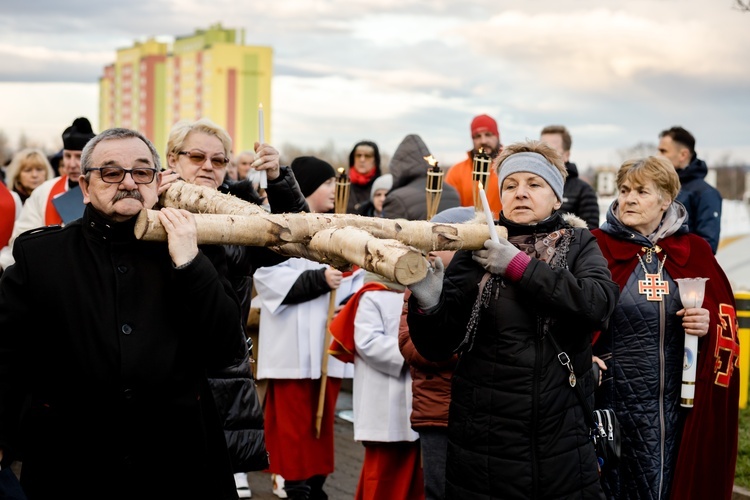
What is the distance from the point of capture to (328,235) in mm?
3439

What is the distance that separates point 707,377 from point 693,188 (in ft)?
12.5

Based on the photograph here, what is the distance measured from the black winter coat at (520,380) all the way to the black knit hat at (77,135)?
4.65 meters

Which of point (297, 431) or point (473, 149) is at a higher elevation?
point (473, 149)

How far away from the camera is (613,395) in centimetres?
539

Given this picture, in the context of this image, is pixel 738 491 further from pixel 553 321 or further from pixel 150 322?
pixel 150 322

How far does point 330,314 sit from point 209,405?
3.46 metres

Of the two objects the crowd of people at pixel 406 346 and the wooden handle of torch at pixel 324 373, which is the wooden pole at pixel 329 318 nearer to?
the wooden handle of torch at pixel 324 373

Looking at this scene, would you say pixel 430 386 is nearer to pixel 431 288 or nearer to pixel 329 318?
pixel 431 288

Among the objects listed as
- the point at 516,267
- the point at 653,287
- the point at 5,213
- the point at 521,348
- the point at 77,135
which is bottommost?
the point at 521,348

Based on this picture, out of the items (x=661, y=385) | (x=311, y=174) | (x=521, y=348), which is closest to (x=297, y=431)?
(x=311, y=174)

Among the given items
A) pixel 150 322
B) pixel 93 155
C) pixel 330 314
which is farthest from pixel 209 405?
pixel 330 314

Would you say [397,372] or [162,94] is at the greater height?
[162,94]

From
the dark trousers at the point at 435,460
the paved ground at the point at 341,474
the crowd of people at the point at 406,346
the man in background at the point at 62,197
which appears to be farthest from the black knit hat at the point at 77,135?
the dark trousers at the point at 435,460

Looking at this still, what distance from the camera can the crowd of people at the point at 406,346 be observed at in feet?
12.0
